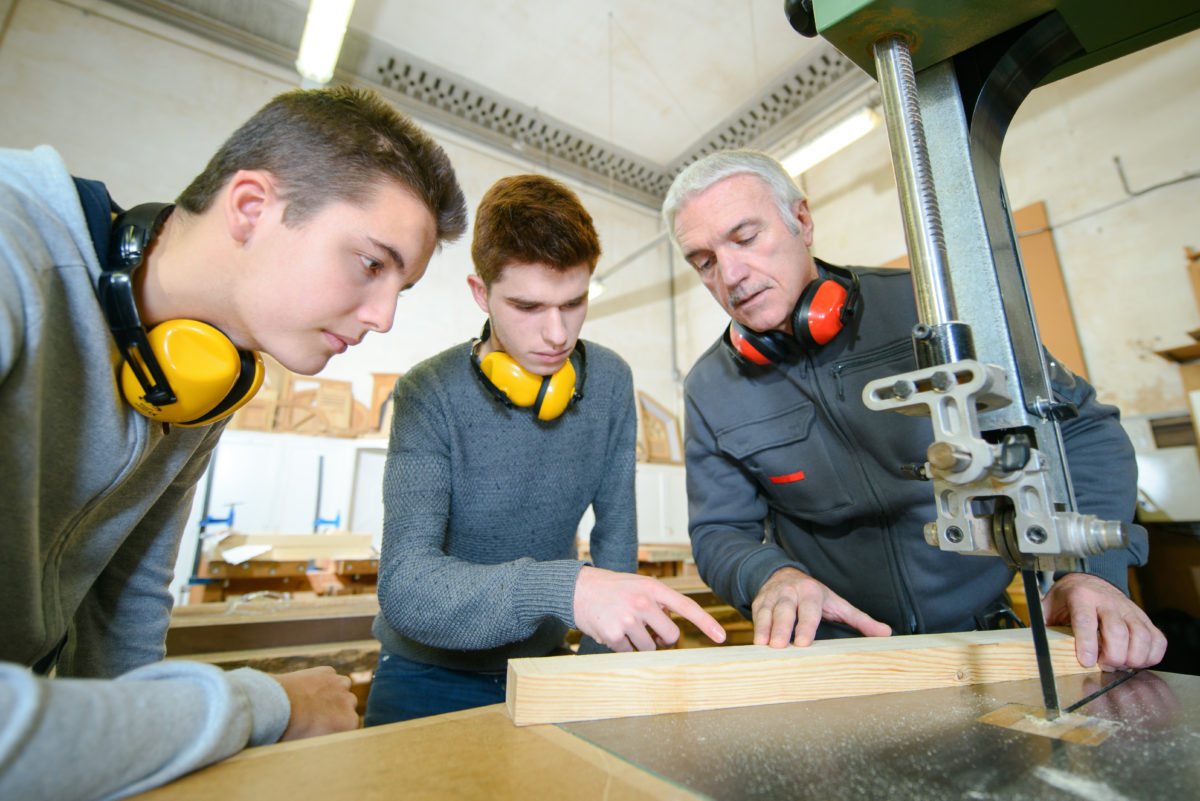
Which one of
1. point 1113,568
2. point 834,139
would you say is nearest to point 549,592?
point 1113,568

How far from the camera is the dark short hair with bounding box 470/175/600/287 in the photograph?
1328 millimetres

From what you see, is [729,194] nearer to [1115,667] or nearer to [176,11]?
[1115,667]

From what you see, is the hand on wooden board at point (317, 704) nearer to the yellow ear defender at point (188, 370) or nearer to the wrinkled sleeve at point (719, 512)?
the yellow ear defender at point (188, 370)

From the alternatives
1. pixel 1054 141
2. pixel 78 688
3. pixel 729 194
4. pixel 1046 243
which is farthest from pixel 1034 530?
pixel 1054 141

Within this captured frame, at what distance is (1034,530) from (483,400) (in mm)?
1142

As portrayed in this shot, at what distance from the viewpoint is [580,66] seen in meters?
4.76

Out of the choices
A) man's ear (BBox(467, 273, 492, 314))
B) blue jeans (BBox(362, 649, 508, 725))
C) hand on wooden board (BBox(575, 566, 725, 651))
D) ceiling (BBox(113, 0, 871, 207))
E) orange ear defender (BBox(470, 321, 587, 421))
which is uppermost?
ceiling (BBox(113, 0, 871, 207))

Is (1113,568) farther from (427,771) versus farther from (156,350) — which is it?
(156,350)

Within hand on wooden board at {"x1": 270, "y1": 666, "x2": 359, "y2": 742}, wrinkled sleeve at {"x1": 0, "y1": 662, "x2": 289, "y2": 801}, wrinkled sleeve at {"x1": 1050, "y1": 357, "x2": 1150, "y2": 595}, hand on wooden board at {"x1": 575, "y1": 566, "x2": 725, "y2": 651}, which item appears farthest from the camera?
wrinkled sleeve at {"x1": 1050, "y1": 357, "x2": 1150, "y2": 595}

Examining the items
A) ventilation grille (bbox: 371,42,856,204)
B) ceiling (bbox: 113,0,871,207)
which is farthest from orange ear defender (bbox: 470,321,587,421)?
ventilation grille (bbox: 371,42,856,204)

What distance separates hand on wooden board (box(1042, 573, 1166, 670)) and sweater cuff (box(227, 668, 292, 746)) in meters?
1.19

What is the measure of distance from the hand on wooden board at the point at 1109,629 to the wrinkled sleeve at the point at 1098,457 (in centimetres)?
19

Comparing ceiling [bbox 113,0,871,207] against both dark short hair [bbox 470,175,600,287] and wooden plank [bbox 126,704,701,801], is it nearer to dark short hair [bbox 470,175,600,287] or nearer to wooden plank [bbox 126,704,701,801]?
dark short hair [bbox 470,175,600,287]

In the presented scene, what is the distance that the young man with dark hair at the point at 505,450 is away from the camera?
128 cm
